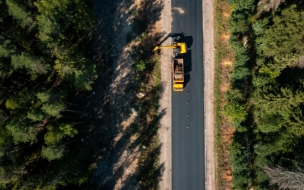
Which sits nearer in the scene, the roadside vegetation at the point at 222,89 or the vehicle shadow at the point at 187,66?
the roadside vegetation at the point at 222,89

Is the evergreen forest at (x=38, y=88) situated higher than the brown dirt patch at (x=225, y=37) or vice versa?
the brown dirt patch at (x=225, y=37)

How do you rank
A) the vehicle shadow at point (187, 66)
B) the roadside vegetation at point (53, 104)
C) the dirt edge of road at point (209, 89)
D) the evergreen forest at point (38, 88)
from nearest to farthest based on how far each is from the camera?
the evergreen forest at point (38, 88) → the roadside vegetation at point (53, 104) → the dirt edge of road at point (209, 89) → the vehicle shadow at point (187, 66)

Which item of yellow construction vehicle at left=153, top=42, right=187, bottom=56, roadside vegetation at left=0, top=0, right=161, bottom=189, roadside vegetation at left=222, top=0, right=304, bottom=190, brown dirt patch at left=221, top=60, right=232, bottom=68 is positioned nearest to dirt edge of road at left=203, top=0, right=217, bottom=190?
brown dirt patch at left=221, top=60, right=232, bottom=68

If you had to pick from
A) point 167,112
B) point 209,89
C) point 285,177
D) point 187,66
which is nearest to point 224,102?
point 209,89

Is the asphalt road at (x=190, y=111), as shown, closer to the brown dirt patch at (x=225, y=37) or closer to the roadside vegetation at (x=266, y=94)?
the brown dirt patch at (x=225, y=37)

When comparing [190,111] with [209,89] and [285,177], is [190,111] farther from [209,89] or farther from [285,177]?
[285,177]

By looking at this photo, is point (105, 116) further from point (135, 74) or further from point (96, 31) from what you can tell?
point (96, 31)

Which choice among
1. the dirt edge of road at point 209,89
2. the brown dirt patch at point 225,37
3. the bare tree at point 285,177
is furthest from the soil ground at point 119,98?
the bare tree at point 285,177

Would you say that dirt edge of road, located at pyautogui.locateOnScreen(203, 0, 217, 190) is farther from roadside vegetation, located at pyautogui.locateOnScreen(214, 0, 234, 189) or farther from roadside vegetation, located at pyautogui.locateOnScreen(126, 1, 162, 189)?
roadside vegetation, located at pyautogui.locateOnScreen(126, 1, 162, 189)
